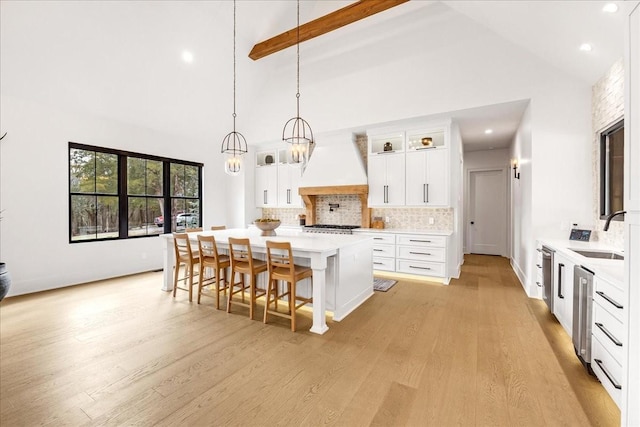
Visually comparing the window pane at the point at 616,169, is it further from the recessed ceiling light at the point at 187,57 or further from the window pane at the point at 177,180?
the window pane at the point at 177,180

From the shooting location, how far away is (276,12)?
209 inches

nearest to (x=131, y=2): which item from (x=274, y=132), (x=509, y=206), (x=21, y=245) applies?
(x=274, y=132)

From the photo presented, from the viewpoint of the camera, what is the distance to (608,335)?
1.93 m

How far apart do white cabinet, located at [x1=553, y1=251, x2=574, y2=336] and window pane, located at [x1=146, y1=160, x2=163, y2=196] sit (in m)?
6.80

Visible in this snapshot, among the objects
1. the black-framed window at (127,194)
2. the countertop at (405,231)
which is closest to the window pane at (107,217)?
the black-framed window at (127,194)

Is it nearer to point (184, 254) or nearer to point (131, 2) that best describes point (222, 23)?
point (131, 2)

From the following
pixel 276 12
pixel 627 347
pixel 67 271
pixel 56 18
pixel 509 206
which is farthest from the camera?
pixel 509 206

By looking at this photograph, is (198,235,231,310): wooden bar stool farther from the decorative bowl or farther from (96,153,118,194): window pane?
(96,153,118,194): window pane

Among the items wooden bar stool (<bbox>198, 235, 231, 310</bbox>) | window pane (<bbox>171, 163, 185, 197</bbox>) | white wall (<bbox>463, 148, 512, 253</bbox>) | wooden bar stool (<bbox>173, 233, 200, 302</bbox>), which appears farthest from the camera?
white wall (<bbox>463, 148, 512, 253</bbox>)

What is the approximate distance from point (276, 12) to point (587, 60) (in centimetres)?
484

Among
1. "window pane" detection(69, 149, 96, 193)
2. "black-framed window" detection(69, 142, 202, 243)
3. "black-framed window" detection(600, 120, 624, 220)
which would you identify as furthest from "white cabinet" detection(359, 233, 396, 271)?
"window pane" detection(69, 149, 96, 193)

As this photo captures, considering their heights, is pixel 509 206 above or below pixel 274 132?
below

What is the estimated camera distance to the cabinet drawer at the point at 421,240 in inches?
191

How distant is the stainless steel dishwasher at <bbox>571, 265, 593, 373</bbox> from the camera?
223cm
